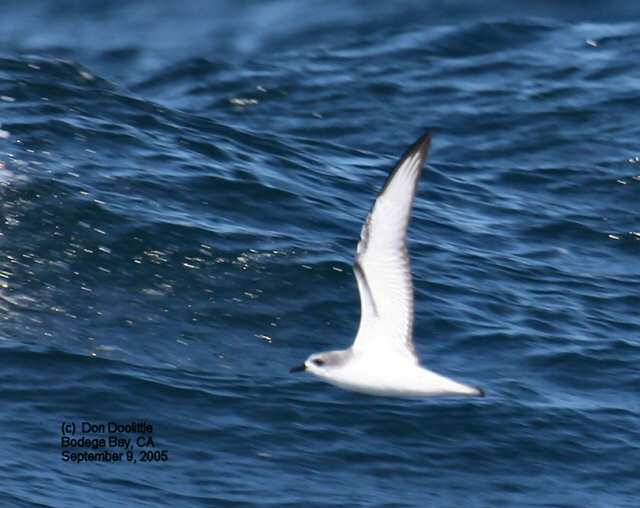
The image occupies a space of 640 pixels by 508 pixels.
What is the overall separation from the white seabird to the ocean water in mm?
2279

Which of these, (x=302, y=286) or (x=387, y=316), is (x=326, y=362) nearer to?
(x=387, y=316)

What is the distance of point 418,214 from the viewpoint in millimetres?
20156

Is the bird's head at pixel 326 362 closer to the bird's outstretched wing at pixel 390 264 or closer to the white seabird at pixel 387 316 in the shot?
the white seabird at pixel 387 316

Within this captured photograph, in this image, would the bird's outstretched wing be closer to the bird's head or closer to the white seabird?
the white seabird

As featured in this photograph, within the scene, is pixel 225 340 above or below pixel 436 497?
above

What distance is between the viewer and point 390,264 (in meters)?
11.4

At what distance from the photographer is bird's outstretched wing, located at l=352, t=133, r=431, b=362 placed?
10891 mm

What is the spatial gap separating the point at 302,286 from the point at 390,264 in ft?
20.3

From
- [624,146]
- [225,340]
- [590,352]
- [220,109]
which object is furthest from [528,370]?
[220,109]

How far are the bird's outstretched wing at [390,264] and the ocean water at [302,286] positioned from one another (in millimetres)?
2548

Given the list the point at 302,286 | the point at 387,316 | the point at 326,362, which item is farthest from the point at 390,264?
the point at 302,286

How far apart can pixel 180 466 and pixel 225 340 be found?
2737 millimetres

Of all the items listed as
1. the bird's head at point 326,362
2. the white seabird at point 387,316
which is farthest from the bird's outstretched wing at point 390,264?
the bird's head at point 326,362

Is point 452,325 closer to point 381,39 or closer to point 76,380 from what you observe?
point 76,380
